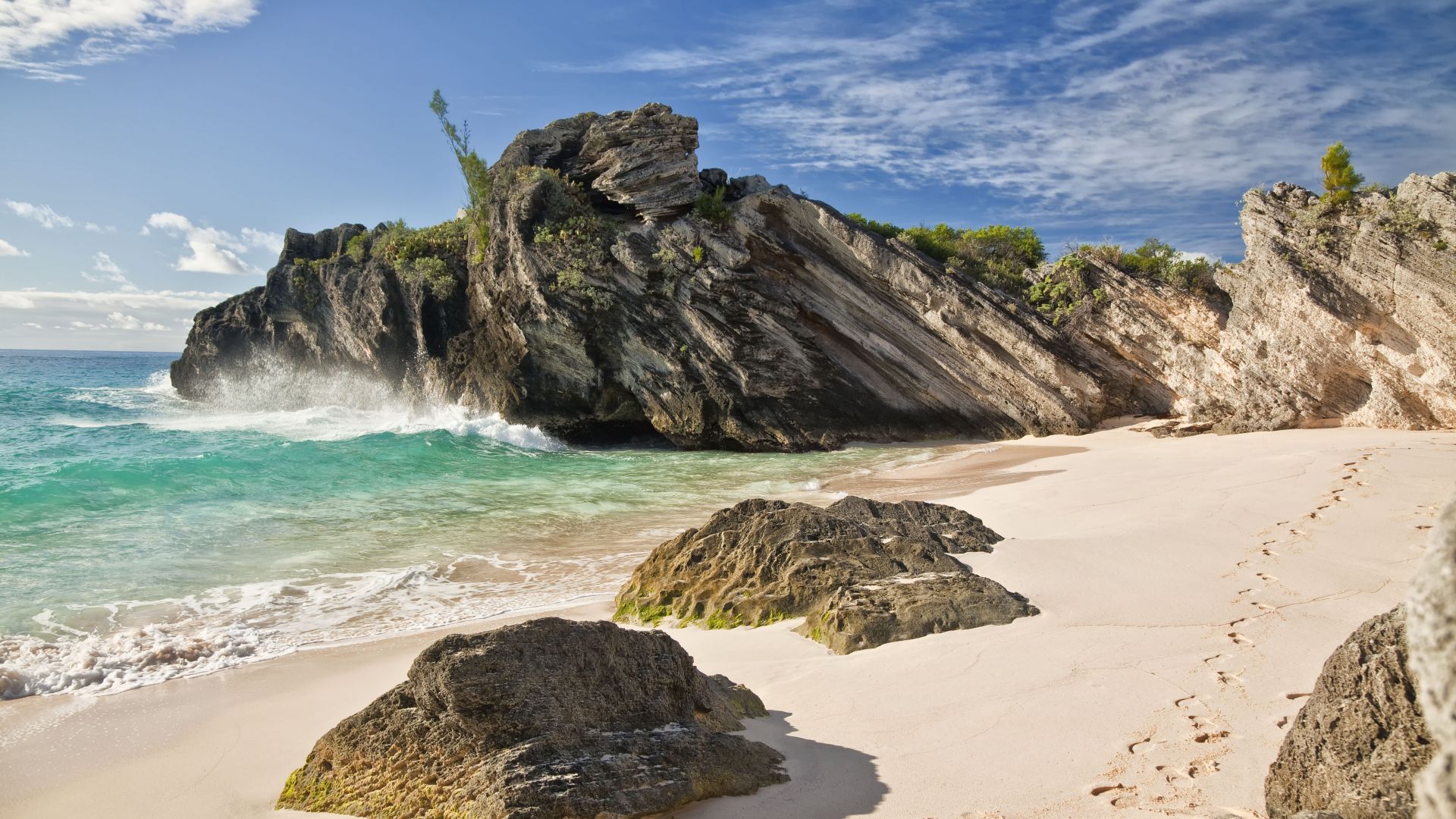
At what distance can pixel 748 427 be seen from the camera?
72.5 feet

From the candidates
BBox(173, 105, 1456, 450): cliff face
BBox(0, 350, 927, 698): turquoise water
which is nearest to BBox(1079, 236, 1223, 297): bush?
BBox(173, 105, 1456, 450): cliff face

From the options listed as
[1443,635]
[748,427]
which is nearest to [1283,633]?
[1443,635]

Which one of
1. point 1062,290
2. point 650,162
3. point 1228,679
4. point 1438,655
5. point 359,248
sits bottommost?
point 1228,679

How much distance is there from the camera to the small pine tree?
16.2 m

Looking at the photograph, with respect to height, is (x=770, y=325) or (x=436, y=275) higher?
(x=436, y=275)

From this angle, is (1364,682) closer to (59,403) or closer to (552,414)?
(552,414)

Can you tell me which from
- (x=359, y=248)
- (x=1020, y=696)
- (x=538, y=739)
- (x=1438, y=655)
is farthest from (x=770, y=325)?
(x=1438, y=655)

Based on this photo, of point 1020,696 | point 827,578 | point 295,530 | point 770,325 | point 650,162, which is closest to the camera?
point 1020,696

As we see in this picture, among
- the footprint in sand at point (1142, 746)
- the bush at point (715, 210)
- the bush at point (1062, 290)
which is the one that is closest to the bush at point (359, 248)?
→ the bush at point (715, 210)

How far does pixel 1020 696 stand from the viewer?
13.5 ft

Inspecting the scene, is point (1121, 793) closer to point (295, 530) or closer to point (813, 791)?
point (813, 791)

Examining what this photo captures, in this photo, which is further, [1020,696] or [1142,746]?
[1020,696]

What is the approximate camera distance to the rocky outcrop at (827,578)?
5.34 m

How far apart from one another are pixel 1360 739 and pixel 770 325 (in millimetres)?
19368
